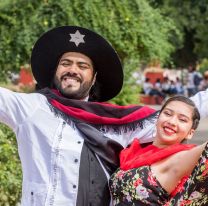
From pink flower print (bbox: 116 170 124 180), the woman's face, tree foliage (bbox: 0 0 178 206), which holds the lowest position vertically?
pink flower print (bbox: 116 170 124 180)

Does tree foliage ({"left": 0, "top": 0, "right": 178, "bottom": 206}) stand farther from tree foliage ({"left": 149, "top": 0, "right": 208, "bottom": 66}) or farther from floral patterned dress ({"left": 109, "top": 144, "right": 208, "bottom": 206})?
tree foliage ({"left": 149, "top": 0, "right": 208, "bottom": 66})

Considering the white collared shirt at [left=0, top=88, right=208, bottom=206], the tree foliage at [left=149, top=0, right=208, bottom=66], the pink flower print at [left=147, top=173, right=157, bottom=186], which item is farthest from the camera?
the tree foliage at [left=149, top=0, right=208, bottom=66]

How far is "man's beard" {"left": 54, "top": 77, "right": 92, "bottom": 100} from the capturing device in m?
3.78

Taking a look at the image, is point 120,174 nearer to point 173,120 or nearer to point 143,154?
point 143,154

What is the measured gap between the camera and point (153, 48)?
11.0m

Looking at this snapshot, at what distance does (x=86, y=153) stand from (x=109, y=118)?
25 cm

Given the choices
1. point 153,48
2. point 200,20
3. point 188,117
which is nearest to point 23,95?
point 188,117

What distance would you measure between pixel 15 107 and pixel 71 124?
11.5 inches

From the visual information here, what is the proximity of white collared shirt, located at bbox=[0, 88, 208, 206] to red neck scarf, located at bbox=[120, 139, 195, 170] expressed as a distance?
0.23m

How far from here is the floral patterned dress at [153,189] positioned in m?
2.96

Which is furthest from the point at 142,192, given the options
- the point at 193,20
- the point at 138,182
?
the point at 193,20

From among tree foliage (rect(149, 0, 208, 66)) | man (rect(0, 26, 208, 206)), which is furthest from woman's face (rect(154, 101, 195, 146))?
tree foliage (rect(149, 0, 208, 66))

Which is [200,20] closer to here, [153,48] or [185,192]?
[153,48]

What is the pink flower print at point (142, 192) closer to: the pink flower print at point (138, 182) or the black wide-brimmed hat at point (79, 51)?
the pink flower print at point (138, 182)
